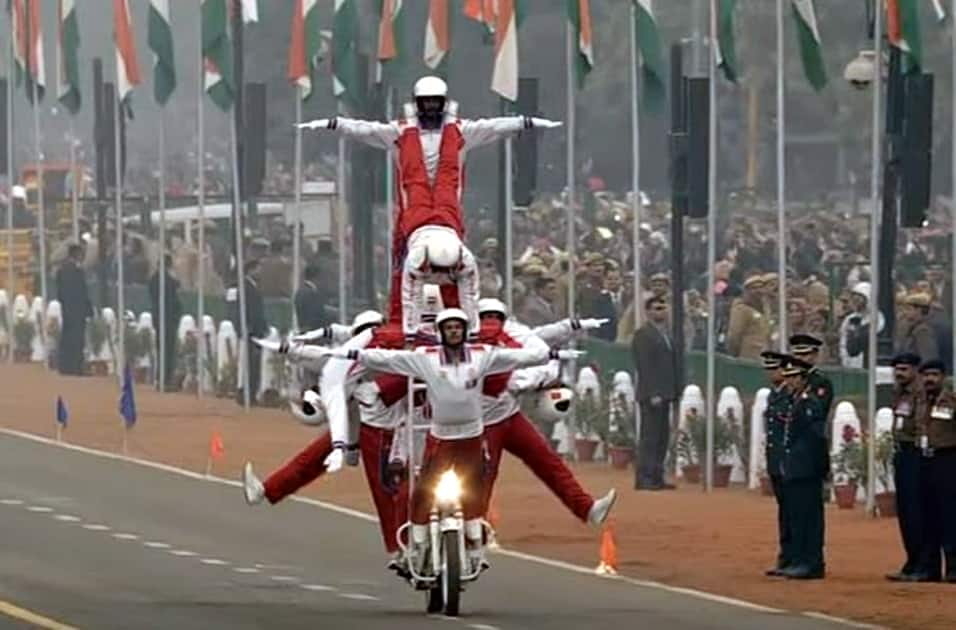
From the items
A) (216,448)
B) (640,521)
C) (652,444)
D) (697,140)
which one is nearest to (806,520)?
(640,521)

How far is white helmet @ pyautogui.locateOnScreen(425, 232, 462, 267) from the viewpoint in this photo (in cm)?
2250

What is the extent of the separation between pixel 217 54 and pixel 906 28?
53.7 feet

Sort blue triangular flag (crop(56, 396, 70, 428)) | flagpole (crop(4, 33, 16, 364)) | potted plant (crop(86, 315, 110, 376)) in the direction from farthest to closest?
1. flagpole (crop(4, 33, 16, 364))
2. potted plant (crop(86, 315, 110, 376))
3. blue triangular flag (crop(56, 396, 70, 428))

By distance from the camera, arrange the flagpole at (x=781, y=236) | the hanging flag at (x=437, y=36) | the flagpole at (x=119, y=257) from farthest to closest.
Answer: the flagpole at (x=119, y=257) → the hanging flag at (x=437, y=36) → the flagpole at (x=781, y=236)

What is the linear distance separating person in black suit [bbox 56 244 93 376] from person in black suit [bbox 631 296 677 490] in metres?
18.5

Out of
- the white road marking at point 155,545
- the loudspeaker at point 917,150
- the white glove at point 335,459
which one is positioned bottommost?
the white road marking at point 155,545

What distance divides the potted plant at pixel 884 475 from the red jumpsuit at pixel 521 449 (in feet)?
28.2

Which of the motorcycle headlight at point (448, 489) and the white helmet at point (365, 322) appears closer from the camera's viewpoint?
the motorcycle headlight at point (448, 489)

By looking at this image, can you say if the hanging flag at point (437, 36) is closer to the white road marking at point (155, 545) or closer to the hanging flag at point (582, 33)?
the hanging flag at point (582, 33)

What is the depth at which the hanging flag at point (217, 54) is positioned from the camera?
153 ft

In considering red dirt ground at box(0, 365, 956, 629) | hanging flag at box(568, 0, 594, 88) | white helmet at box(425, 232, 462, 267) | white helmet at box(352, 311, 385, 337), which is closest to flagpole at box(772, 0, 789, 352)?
red dirt ground at box(0, 365, 956, 629)

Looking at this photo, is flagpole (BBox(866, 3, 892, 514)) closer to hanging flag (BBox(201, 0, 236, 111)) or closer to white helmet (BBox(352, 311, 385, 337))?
white helmet (BBox(352, 311, 385, 337))

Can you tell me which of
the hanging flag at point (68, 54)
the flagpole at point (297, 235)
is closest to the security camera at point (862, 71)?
the flagpole at point (297, 235)

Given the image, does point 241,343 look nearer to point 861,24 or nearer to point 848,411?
point 848,411
